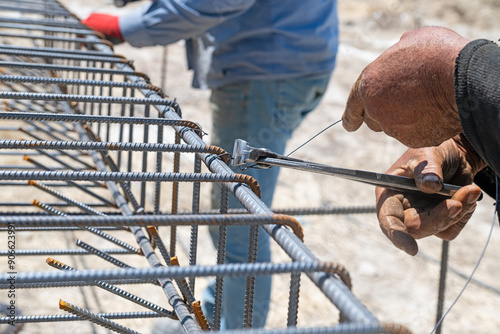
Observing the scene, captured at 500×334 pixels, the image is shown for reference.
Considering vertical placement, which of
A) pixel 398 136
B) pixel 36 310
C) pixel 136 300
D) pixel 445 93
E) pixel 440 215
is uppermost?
pixel 445 93

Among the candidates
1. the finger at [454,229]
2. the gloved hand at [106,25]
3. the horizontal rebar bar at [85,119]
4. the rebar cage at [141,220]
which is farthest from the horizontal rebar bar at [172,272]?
the gloved hand at [106,25]

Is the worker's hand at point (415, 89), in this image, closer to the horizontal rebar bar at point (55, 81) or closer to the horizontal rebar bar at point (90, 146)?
the horizontal rebar bar at point (90, 146)

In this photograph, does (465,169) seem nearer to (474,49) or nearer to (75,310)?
(474,49)

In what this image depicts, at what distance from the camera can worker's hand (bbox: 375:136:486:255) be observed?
1208mm

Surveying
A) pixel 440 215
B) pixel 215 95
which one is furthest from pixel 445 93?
pixel 215 95

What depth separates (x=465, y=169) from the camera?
1.50 meters

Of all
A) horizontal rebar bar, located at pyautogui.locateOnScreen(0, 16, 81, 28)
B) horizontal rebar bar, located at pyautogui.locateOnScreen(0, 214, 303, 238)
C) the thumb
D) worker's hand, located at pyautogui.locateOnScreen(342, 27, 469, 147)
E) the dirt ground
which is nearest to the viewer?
horizontal rebar bar, located at pyautogui.locateOnScreen(0, 214, 303, 238)

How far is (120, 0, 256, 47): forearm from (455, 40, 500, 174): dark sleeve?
3.72 feet

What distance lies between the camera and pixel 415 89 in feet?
3.85

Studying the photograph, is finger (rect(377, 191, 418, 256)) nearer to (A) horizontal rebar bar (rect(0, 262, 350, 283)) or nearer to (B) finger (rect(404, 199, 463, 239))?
(B) finger (rect(404, 199, 463, 239))

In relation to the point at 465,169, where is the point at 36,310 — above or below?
below

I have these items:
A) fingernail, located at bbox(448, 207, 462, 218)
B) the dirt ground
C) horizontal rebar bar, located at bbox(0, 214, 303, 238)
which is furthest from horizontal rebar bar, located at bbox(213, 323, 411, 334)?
the dirt ground

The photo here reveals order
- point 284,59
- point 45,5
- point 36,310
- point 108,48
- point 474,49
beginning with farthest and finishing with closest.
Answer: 1. point 36,310
2. point 45,5
3. point 284,59
4. point 108,48
5. point 474,49

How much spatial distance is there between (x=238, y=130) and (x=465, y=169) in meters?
1.04
